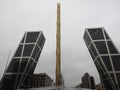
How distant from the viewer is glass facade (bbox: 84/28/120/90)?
6600 cm

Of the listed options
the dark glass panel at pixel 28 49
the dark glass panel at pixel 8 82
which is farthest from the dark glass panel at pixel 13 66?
the dark glass panel at pixel 28 49

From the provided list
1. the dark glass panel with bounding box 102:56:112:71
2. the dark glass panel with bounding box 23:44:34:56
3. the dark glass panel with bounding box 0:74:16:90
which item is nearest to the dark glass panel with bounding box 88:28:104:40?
the dark glass panel with bounding box 102:56:112:71

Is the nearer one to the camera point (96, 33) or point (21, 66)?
point (21, 66)

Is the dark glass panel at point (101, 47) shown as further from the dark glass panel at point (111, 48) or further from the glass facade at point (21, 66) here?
the glass facade at point (21, 66)

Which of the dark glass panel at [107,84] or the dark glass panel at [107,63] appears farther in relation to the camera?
the dark glass panel at [107,84]

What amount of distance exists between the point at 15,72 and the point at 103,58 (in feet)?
155

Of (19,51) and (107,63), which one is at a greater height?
(19,51)

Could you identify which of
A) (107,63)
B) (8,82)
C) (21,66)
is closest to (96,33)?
(107,63)

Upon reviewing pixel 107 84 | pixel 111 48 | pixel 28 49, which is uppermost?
pixel 28 49

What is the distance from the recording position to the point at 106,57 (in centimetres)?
6856

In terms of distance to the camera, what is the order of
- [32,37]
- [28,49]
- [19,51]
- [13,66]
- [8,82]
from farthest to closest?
[32,37] < [19,51] < [28,49] < [13,66] < [8,82]

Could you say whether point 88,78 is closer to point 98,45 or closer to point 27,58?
point 98,45

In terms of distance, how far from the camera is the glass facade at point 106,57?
66.0m

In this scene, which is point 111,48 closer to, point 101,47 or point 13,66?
point 101,47
